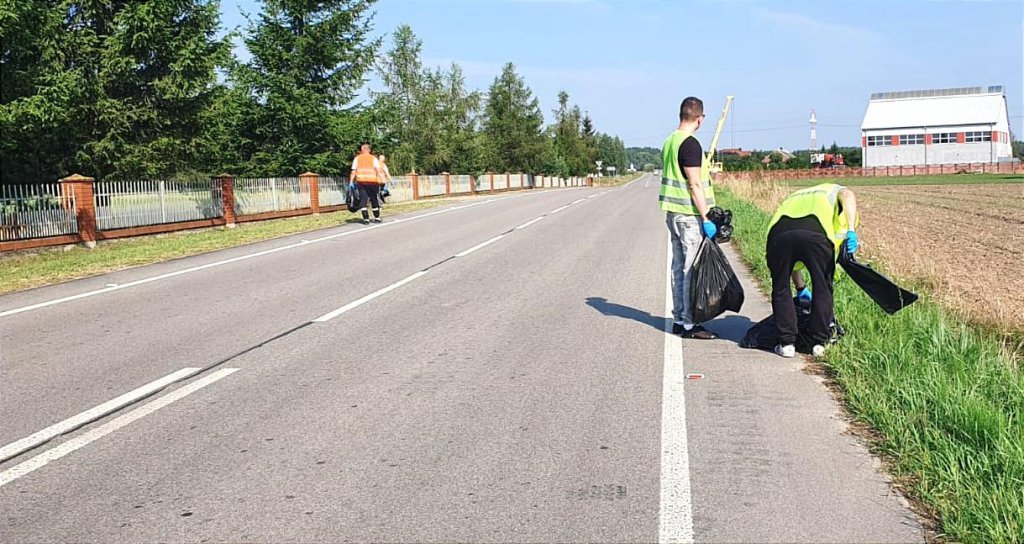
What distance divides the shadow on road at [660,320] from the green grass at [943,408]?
89cm

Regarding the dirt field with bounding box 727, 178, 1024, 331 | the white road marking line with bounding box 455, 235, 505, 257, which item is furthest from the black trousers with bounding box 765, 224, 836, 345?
the white road marking line with bounding box 455, 235, 505, 257

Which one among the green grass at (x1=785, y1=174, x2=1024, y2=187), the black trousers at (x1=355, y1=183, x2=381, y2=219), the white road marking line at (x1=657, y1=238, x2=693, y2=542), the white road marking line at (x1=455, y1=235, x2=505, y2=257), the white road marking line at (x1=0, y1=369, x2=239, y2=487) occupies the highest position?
the black trousers at (x1=355, y1=183, x2=381, y2=219)

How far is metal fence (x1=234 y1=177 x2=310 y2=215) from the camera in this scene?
23.4m

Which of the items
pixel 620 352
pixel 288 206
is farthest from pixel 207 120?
pixel 620 352

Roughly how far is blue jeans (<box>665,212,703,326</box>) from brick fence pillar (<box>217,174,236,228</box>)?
17474 mm

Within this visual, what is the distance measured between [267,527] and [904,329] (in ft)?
17.7

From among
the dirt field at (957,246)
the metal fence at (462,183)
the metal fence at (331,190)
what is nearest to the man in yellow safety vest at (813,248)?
the dirt field at (957,246)

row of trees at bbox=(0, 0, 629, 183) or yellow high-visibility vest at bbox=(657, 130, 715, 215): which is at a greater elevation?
row of trees at bbox=(0, 0, 629, 183)

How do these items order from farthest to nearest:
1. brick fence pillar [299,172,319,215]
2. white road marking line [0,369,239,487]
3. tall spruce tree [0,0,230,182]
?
brick fence pillar [299,172,319,215]
tall spruce tree [0,0,230,182]
white road marking line [0,369,239,487]

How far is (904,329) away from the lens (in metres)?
6.81

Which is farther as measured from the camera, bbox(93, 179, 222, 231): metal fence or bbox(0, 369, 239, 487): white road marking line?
bbox(93, 179, 222, 231): metal fence

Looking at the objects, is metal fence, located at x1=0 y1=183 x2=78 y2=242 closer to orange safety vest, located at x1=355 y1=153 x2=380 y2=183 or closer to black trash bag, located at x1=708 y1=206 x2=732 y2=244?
orange safety vest, located at x1=355 y1=153 x2=380 y2=183

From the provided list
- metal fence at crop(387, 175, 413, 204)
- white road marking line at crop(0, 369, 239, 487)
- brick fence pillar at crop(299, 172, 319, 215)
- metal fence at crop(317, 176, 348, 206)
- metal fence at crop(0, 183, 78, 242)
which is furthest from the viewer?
metal fence at crop(387, 175, 413, 204)

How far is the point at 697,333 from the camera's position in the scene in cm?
733
